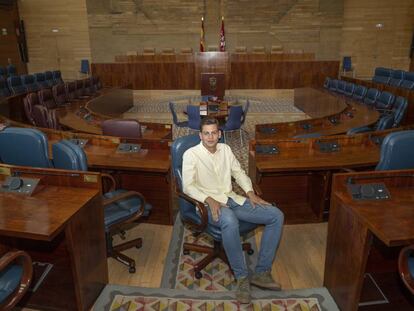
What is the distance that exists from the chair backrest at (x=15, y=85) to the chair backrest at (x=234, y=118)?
5.23m

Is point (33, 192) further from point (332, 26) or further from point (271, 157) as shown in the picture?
point (332, 26)

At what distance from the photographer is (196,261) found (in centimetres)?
293

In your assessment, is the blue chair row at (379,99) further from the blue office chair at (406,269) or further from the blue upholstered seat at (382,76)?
the blue office chair at (406,269)

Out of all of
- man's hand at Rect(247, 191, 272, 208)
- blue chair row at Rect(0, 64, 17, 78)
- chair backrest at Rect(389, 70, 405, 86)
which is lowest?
man's hand at Rect(247, 191, 272, 208)

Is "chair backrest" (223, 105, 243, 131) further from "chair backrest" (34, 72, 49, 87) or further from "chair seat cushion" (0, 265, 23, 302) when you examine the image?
"chair backrest" (34, 72, 49, 87)

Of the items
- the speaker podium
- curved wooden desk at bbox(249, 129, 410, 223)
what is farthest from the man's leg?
the speaker podium

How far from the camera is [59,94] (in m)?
7.18

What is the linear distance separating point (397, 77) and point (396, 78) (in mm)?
34

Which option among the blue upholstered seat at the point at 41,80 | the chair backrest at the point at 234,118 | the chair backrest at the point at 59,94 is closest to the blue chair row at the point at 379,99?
the chair backrest at the point at 234,118

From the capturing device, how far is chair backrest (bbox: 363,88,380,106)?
6841 millimetres

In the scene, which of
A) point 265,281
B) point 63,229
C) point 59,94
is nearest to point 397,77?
point 59,94

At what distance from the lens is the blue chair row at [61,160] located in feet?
8.27

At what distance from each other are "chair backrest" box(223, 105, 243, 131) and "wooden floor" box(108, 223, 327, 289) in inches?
109

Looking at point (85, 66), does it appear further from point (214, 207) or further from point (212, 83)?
point (214, 207)
